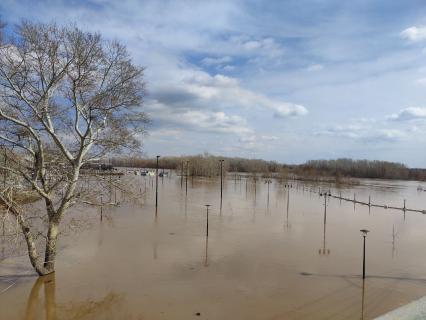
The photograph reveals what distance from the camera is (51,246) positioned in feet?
37.8

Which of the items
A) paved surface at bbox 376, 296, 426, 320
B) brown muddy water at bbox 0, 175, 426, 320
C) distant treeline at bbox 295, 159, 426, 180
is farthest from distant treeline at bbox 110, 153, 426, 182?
paved surface at bbox 376, 296, 426, 320

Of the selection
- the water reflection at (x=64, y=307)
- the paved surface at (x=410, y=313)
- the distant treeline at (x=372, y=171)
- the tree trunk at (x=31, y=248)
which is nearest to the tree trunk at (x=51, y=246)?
the tree trunk at (x=31, y=248)

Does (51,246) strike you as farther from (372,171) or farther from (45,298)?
(372,171)

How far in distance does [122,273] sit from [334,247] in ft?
32.2

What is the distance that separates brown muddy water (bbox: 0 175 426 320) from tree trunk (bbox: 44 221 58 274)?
0.36 meters

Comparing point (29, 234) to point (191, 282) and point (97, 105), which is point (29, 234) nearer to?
point (97, 105)

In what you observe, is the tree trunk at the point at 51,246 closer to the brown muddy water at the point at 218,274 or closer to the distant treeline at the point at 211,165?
the brown muddy water at the point at 218,274

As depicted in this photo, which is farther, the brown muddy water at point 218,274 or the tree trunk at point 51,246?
the tree trunk at point 51,246

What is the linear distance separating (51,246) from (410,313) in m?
11.3

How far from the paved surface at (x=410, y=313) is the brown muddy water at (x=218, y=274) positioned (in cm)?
791

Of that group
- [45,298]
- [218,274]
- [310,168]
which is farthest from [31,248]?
[310,168]

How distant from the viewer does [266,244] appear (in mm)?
17594

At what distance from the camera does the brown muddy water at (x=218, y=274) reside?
32.5 feet

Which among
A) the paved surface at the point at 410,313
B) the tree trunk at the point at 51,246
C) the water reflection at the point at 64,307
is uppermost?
the paved surface at the point at 410,313
